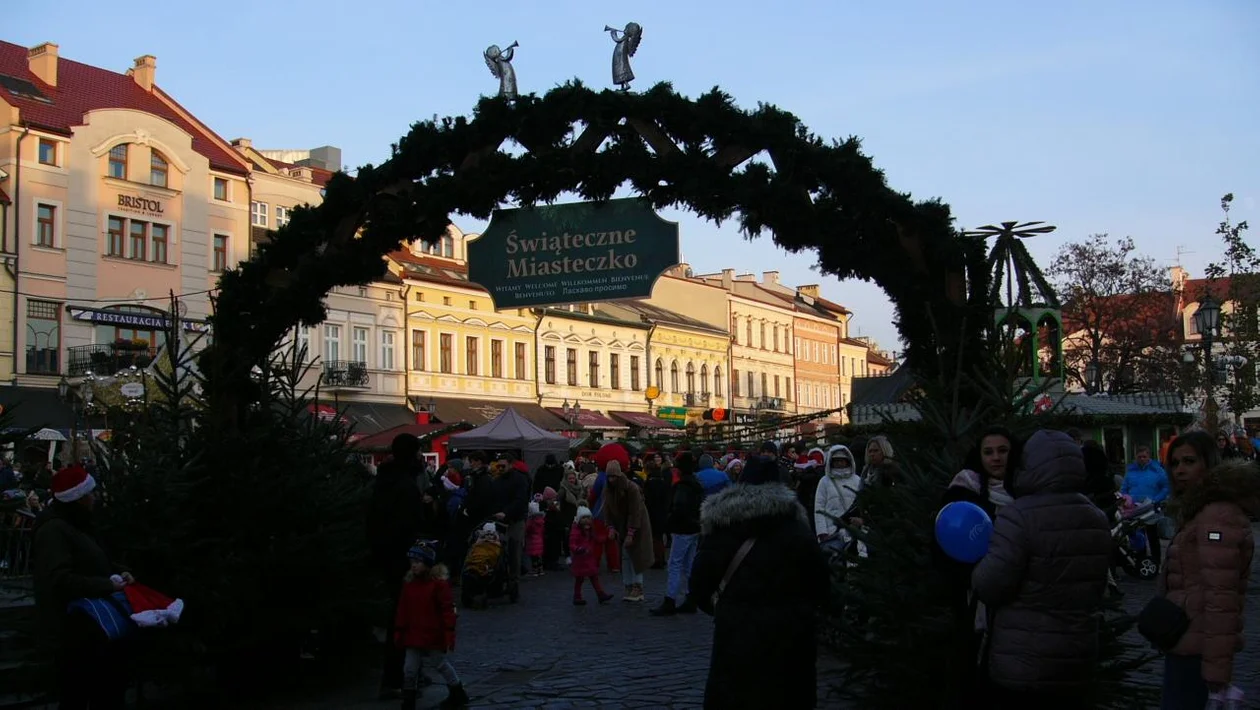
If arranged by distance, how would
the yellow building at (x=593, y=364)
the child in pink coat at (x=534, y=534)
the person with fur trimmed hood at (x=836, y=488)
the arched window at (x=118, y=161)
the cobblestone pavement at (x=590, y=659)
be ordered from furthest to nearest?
the yellow building at (x=593, y=364), the arched window at (x=118, y=161), the child in pink coat at (x=534, y=534), the person with fur trimmed hood at (x=836, y=488), the cobblestone pavement at (x=590, y=659)

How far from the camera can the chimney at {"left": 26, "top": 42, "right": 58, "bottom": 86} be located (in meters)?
44.1

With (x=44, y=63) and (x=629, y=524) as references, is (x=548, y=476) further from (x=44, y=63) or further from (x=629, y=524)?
(x=44, y=63)

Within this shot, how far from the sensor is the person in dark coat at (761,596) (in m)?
5.66

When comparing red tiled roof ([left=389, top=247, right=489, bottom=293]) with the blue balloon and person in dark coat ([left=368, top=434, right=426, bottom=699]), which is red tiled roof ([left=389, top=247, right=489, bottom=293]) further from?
the blue balloon

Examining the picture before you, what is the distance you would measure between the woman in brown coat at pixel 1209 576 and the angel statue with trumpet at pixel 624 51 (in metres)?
5.11

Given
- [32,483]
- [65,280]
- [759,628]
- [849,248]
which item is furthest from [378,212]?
[65,280]

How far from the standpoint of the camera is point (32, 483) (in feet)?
46.8

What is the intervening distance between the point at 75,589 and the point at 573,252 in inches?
172

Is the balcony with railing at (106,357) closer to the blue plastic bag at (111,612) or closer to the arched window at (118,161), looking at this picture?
the arched window at (118,161)

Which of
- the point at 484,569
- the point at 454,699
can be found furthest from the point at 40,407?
the point at 454,699

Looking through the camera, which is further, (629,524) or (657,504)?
(657,504)

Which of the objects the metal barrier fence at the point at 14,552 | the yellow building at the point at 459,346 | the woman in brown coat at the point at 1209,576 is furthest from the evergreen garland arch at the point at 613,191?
the yellow building at the point at 459,346

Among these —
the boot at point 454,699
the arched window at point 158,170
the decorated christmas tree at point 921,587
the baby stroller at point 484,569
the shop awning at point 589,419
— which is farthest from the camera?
the shop awning at point 589,419

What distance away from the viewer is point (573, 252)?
9633mm
